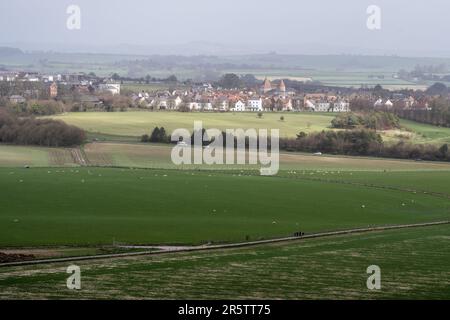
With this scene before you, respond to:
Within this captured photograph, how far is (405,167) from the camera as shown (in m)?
52.6

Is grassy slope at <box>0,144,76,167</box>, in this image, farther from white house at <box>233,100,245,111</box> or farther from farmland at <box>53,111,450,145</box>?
white house at <box>233,100,245,111</box>

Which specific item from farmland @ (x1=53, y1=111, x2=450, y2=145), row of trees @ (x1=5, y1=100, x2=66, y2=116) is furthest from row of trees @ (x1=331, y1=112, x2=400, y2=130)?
row of trees @ (x1=5, y1=100, x2=66, y2=116)

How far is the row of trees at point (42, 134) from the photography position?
5834 cm

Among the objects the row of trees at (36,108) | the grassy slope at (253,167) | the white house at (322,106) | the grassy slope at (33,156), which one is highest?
the row of trees at (36,108)

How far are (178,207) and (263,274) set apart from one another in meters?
12.7

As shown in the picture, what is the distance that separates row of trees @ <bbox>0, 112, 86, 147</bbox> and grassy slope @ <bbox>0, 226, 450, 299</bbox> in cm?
3303

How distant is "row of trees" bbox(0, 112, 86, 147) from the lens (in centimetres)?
5834

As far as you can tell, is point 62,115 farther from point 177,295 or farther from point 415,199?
point 177,295

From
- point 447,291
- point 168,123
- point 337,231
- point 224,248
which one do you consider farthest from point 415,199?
point 168,123

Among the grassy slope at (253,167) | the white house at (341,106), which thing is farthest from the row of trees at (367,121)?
the white house at (341,106)

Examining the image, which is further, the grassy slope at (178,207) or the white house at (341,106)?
the white house at (341,106)

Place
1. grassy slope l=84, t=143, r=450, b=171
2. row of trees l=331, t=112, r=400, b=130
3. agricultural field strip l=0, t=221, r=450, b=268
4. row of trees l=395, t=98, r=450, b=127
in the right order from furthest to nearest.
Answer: row of trees l=395, t=98, r=450, b=127, row of trees l=331, t=112, r=400, b=130, grassy slope l=84, t=143, r=450, b=171, agricultural field strip l=0, t=221, r=450, b=268

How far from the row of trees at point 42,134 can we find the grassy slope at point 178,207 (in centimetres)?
1260

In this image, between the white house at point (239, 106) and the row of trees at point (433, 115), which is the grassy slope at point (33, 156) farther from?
the row of trees at point (433, 115)
